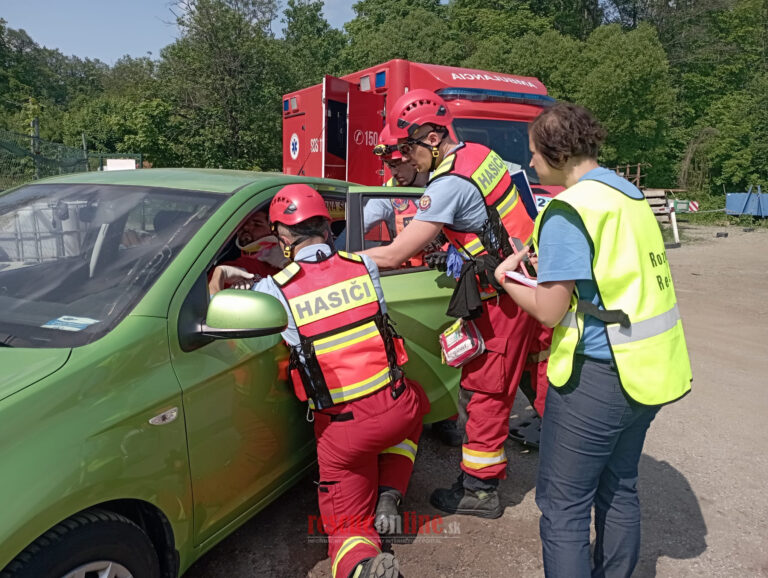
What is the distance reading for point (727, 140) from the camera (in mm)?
29500

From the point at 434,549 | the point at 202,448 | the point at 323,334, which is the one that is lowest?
the point at 434,549

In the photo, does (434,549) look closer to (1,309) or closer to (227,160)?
(1,309)

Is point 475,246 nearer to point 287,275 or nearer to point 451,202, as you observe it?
point 451,202

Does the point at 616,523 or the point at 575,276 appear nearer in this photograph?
the point at 575,276

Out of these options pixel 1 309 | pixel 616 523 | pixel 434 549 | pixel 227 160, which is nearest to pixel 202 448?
pixel 1 309

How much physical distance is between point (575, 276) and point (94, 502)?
150 centimetres

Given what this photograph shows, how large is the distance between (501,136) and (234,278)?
17.0ft

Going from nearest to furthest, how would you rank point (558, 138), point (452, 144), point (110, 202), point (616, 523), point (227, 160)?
1. point (558, 138)
2. point (616, 523)
3. point (110, 202)
4. point (452, 144)
5. point (227, 160)

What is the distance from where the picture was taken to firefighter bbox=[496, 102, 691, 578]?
1780mm

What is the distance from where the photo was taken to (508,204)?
2.85m

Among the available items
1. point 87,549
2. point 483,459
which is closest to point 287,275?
point 87,549

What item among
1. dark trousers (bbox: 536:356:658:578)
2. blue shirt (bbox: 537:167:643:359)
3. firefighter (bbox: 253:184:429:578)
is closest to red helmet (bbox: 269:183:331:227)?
firefighter (bbox: 253:184:429:578)

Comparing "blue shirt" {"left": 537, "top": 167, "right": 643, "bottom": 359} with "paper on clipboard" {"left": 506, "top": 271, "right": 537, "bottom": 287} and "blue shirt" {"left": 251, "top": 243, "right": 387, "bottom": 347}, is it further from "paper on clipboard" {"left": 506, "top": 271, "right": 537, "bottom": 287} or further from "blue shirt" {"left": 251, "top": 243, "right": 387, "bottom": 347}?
"blue shirt" {"left": 251, "top": 243, "right": 387, "bottom": 347}

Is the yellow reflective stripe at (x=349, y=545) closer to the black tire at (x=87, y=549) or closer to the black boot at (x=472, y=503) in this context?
the black tire at (x=87, y=549)
